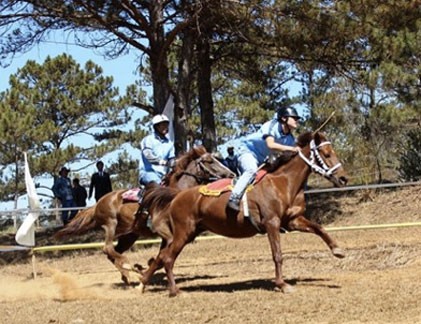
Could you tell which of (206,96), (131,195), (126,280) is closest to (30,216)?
(131,195)

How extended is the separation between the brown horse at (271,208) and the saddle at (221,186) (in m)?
0.04

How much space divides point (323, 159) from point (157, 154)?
263cm

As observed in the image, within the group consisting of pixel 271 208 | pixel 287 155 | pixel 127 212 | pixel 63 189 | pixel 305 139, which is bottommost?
pixel 63 189

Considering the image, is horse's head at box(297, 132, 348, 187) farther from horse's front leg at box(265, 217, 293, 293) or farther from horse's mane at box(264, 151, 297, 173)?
horse's front leg at box(265, 217, 293, 293)

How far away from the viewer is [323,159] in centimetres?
983

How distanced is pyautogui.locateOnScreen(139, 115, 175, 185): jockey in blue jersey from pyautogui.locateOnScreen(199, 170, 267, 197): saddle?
1.13 meters

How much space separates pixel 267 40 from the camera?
18969mm

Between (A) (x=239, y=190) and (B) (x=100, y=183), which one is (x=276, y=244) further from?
(B) (x=100, y=183)

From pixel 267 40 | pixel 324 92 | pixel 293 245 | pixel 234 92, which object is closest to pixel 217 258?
pixel 293 245

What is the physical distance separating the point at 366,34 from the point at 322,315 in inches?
444

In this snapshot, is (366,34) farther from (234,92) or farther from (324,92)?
(234,92)

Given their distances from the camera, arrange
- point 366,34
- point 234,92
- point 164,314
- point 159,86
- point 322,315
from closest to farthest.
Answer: point 322,315 < point 164,314 < point 366,34 < point 159,86 < point 234,92

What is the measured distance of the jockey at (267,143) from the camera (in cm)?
984

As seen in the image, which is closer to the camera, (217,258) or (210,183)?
(210,183)
